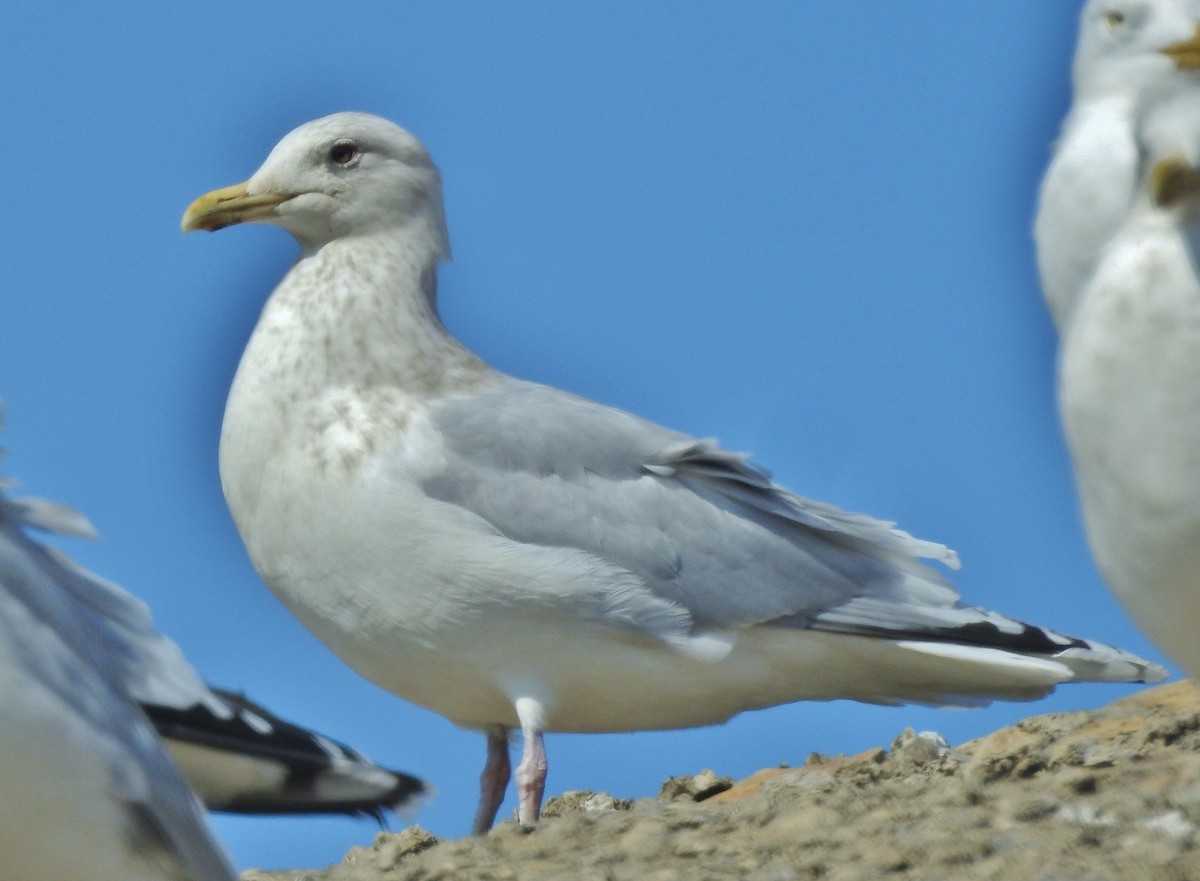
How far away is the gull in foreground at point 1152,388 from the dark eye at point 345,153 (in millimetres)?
3837

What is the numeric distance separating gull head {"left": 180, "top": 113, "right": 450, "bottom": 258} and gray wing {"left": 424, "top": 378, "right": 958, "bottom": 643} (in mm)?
981

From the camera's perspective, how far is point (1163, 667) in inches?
277

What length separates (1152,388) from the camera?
13.6ft

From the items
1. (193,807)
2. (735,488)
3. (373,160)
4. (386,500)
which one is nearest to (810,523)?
(735,488)

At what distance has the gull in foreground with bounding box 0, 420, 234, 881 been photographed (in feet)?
11.7

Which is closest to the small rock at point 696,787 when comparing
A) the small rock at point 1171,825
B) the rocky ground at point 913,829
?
the rocky ground at point 913,829

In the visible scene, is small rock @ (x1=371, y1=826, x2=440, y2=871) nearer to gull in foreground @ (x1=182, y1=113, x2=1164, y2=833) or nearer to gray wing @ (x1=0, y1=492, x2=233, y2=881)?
gull in foreground @ (x1=182, y1=113, x2=1164, y2=833)

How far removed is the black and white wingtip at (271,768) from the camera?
19.3 ft

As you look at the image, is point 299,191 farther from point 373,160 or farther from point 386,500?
point 386,500

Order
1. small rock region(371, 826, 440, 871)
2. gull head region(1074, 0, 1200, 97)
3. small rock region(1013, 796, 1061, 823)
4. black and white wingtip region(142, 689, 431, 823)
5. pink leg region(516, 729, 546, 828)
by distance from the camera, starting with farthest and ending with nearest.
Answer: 1. gull head region(1074, 0, 1200, 97)
2. pink leg region(516, 729, 546, 828)
3. black and white wingtip region(142, 689, 431, 823)
4. small rock region(371, 826, 440, 871)
5. small rock region(1013, 796, 1061, 823)

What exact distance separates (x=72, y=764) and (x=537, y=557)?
292 centimetres

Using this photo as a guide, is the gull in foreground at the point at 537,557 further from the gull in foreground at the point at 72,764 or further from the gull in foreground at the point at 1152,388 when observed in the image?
the gull in foreground at the point at 72,764

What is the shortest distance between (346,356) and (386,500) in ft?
2.53

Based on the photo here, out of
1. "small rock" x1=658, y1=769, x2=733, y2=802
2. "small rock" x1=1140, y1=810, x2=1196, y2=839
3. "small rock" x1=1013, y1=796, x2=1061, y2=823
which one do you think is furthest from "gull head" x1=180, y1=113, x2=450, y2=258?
"small rock" x1=1140, y1=810, x2=1196, y2=839
